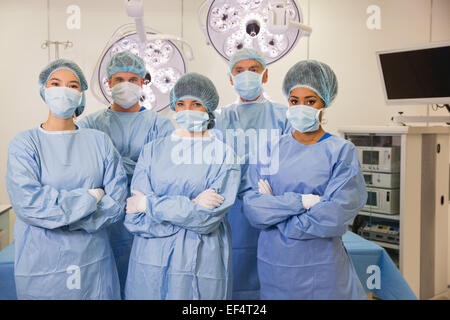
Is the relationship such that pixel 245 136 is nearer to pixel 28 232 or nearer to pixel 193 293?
pixel 193 293

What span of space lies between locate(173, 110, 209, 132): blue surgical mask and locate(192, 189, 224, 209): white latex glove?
0.28m

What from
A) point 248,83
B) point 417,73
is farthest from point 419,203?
point 248,83

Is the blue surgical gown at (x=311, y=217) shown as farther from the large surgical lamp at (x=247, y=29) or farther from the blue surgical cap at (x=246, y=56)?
the large surgical lamp at (x=247, y=29)

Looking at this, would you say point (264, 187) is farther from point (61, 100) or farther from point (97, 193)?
point (61, 100)

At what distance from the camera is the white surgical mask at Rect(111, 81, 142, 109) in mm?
2082

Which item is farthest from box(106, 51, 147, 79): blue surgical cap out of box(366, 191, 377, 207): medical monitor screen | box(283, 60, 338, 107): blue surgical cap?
box(366, 191, 377, 207): medical monitor screen

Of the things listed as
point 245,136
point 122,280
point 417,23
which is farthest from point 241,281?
Result: point 417,23

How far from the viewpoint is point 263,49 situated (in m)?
2.24

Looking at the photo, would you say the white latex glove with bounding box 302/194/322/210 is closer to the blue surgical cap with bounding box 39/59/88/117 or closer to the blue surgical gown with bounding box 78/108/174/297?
the blue surgical gown with bounding box 78/108/174/297

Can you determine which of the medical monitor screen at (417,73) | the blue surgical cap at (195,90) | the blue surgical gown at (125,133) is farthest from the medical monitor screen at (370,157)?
the blue surgical cap at (195,90)

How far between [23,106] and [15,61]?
236 mm

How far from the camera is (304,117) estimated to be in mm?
1634

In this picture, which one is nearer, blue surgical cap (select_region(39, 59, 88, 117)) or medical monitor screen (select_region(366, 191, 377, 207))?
blue surgical cap (select_region(39, 59, 88, 117))

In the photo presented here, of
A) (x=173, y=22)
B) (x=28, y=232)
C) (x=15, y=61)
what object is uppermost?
(x=173, y=22)
